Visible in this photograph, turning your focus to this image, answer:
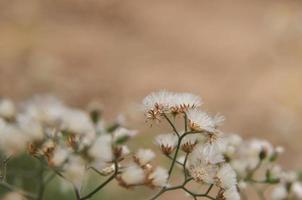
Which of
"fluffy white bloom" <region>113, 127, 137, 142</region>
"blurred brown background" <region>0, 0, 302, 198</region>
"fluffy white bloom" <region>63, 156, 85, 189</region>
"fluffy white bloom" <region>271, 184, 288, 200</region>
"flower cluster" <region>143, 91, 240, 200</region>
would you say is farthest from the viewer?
"blurred brown background" <region>0, 0, 302, 198</region>

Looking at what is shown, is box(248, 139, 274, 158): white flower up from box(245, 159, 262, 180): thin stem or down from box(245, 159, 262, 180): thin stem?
up

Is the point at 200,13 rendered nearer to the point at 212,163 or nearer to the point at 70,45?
the point at 70,45

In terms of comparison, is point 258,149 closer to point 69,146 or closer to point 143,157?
point 143,157

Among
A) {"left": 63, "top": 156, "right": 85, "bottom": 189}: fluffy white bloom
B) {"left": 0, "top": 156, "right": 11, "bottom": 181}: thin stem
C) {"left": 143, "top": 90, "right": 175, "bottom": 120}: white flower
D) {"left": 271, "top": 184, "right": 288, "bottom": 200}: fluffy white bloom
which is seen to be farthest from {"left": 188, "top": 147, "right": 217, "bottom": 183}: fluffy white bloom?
{"left": 271, "top": 184, "right": 288, "bottom": 200}: fluffy white bloom

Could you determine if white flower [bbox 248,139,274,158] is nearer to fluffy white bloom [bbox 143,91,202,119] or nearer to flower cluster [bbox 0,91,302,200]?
flower cluster [bbox 0,91,302,200]

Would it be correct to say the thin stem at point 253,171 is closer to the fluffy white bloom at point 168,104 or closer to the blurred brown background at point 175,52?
the fluffy white bloom at point 168,104

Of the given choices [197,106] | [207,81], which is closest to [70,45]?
[207,81]

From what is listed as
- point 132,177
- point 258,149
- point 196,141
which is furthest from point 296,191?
point 132,177
